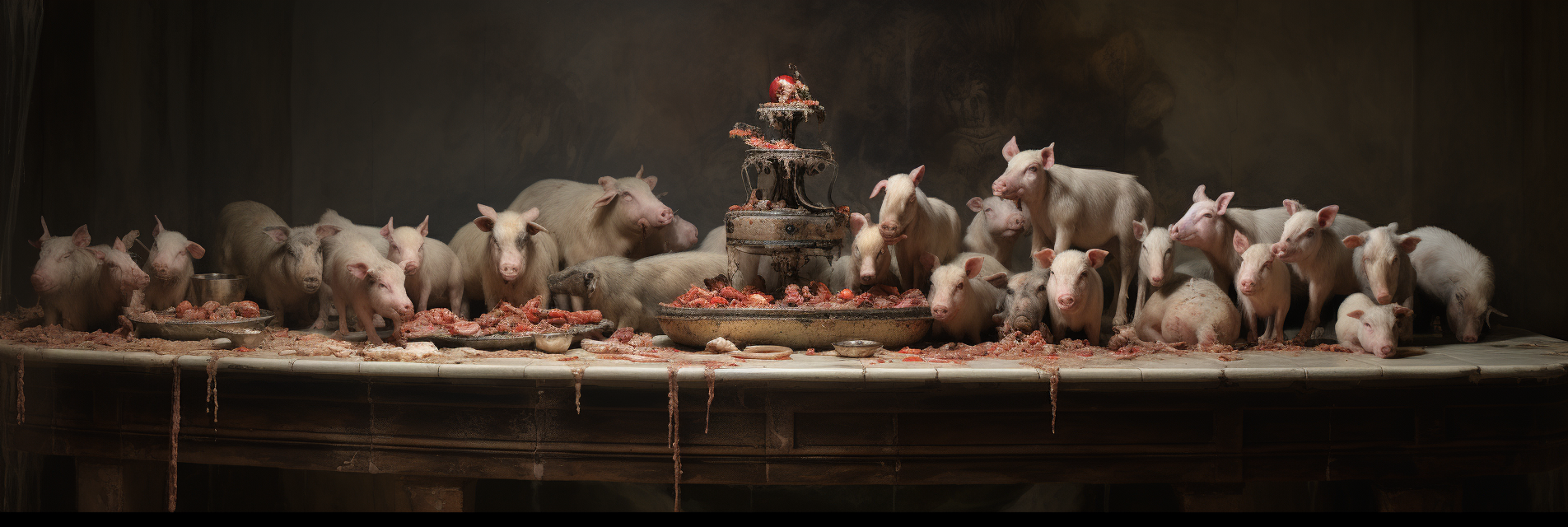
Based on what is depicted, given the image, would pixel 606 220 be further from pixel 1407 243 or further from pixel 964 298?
pixel 1407 243

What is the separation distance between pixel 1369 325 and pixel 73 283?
22.8 ft

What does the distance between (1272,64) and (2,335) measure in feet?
25.1

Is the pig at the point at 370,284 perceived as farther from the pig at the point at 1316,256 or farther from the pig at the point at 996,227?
the pig at the point at 1316,256

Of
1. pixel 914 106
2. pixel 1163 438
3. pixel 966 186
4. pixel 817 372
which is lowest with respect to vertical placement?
pixel 1163 438

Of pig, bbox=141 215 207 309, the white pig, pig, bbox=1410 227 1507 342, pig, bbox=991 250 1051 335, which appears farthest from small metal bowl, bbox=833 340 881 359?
pig, bbox=141 215 207 309

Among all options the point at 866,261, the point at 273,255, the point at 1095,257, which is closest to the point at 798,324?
the point at 866,261

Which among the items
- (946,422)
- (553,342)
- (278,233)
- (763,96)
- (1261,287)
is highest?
(763,96)

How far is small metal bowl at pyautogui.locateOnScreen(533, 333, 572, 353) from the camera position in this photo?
5.30 m

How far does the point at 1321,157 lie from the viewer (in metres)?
6.52

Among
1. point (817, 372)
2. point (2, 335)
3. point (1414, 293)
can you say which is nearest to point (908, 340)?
point (817, 372)

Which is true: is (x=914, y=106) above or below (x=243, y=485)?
above

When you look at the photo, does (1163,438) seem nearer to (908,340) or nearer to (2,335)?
(908,340)

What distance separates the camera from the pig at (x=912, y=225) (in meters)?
5.63

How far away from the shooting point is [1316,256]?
5508mm
